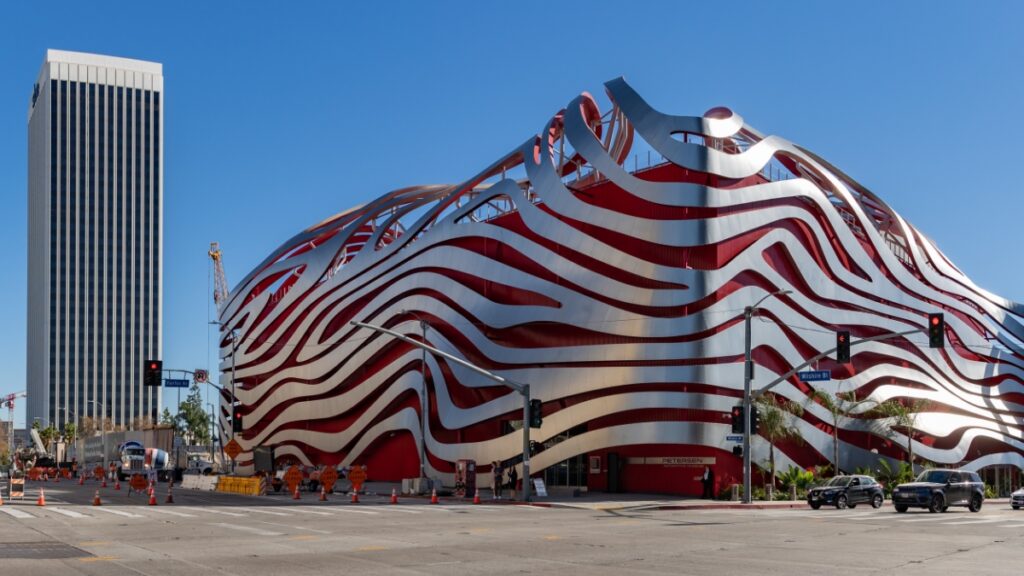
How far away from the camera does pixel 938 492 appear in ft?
133

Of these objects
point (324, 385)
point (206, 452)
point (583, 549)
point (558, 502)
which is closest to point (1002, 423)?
point (558, 502)

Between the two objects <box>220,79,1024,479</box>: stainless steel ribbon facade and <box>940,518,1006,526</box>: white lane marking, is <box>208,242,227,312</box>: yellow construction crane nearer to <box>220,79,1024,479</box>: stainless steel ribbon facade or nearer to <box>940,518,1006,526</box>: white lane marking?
<box>220,79,1024,479</box>: stainless steel ribbon facade

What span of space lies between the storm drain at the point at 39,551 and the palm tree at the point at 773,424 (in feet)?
121

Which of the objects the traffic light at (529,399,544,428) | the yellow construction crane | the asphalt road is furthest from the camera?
the yellow construction crane

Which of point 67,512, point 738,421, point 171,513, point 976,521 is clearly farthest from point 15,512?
point 976,521

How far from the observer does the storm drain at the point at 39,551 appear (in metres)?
22.1

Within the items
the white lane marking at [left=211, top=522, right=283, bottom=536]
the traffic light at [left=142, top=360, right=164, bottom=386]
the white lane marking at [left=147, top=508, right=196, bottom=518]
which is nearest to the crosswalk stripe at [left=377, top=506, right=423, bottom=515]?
the white lane marking at [left=147, top=508, right=196, bottom=518]

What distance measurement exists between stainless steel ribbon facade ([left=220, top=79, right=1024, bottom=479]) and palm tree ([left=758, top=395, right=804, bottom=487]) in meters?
0.77

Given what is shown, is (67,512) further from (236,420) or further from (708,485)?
(708,485)

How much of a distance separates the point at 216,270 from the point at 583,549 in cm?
15073

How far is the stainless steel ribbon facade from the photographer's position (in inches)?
2280

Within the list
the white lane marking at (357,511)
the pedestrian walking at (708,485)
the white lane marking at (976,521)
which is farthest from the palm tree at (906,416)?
the white lane marking at (357,511)

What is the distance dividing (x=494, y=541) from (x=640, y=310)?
34023 mm

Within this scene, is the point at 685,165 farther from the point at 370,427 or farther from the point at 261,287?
the point at 261,287
